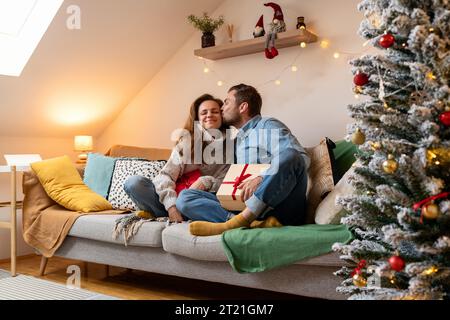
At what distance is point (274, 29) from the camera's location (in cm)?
282

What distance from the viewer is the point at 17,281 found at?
2.43 m

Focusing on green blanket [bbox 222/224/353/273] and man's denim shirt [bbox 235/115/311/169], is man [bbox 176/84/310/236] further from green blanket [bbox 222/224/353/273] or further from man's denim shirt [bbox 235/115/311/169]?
green blanket [bbox 222/224/353/273]

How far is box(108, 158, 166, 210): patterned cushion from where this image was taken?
2.69 meters

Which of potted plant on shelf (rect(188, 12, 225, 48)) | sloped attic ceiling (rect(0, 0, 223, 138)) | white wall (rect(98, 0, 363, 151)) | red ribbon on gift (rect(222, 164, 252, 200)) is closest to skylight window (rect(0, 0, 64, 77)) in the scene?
sloped attic ceiling (rect(0, 0, 223, 138))

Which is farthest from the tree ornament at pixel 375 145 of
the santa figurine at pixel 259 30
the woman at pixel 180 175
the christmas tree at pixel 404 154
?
the santa figurine at pixel 259 30

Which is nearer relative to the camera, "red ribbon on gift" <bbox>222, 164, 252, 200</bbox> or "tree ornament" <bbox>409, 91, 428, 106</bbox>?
"tree ornament" <bbox>409, 91, 428, 106</bbox>

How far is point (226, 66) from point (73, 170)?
1.39m

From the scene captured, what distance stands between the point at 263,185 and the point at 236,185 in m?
0.19

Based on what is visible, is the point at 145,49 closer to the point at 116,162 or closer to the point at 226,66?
the point at 226,66

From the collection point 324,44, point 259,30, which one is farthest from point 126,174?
point 324,44

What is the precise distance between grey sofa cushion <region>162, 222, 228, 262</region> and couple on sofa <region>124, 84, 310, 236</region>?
0.05 m

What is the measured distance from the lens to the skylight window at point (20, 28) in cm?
274
